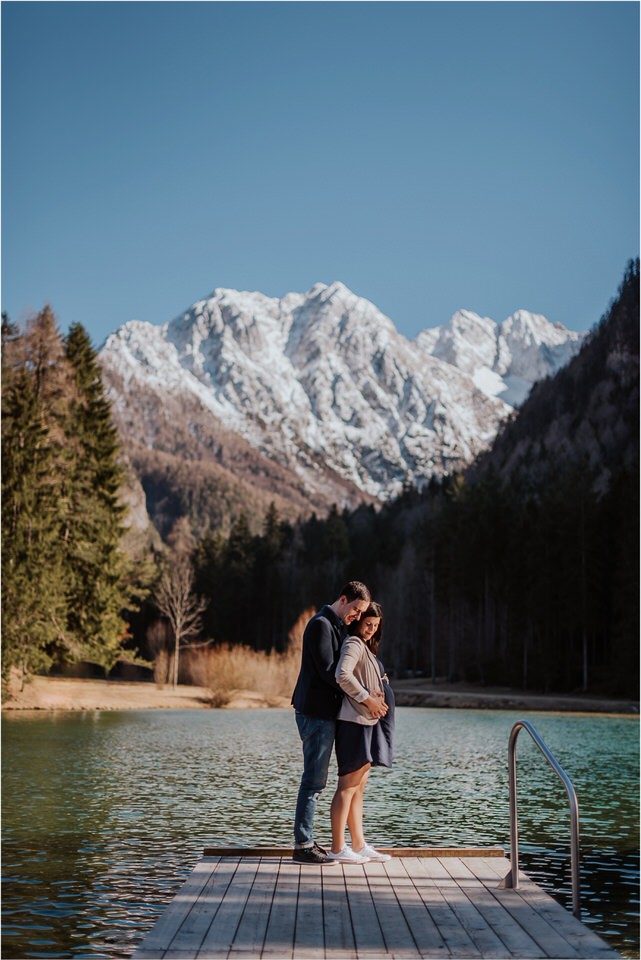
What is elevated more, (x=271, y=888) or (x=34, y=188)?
(x=34, y=188)

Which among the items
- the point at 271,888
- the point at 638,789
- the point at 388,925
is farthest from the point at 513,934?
the point at 638,789

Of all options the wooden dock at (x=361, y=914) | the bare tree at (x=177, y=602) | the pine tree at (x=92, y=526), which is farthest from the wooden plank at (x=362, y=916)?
the bare tree at (x=177, y=602)

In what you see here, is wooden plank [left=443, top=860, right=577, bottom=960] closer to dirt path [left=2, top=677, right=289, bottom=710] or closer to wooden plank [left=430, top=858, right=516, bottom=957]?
wooden plank [left=430, top=858, right=516, bottom=957]

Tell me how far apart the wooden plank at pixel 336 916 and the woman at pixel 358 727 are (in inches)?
12.5

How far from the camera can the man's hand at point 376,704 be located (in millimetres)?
8148

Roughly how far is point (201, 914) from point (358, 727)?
79.5 inches

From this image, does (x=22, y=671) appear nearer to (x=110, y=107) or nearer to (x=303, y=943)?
(x=110, y=107)

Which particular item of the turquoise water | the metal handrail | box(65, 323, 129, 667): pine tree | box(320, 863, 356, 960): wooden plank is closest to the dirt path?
box(65, 323, 129, 667): pine tree

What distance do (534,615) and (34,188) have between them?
118ft

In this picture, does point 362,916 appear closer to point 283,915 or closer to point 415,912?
point 415,912

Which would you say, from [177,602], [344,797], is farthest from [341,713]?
[177,602]

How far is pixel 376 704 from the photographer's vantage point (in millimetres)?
8180

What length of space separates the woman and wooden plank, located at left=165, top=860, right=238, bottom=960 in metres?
0.92

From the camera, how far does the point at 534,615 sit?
58.7 m
